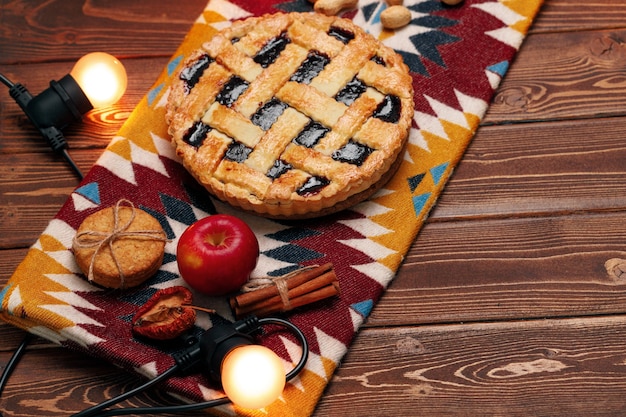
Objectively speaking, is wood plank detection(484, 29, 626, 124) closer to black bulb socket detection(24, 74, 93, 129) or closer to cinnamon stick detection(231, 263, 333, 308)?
cinnamon stick detection(231, 263, 333, 308)

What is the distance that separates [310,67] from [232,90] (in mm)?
170

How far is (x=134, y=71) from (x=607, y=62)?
1.05 m

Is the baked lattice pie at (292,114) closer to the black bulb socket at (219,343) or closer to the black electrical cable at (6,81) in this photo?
the black bulb socket at (219,343)

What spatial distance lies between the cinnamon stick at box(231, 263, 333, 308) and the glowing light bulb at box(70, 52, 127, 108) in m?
0.55

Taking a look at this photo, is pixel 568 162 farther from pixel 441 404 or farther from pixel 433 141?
pixel 441 404

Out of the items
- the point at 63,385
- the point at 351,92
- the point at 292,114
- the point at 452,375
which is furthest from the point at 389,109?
the point at 63,385

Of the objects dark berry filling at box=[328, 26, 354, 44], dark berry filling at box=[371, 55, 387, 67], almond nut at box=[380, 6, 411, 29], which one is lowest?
dark berry filling at box=[371, 55, 387, 67]

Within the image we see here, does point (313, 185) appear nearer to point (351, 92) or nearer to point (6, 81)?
point (351, 92)

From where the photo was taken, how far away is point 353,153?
4.76 ft

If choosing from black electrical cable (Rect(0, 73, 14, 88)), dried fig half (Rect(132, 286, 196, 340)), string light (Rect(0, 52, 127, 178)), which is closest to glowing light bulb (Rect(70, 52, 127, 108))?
string light (Rect(0, 52, 127, 178))

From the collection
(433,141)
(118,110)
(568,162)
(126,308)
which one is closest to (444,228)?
(433,141)

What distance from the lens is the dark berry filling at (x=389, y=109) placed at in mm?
1480

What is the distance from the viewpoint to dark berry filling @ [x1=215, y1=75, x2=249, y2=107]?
1.52 metres

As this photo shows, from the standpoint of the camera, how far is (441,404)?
1.33m
